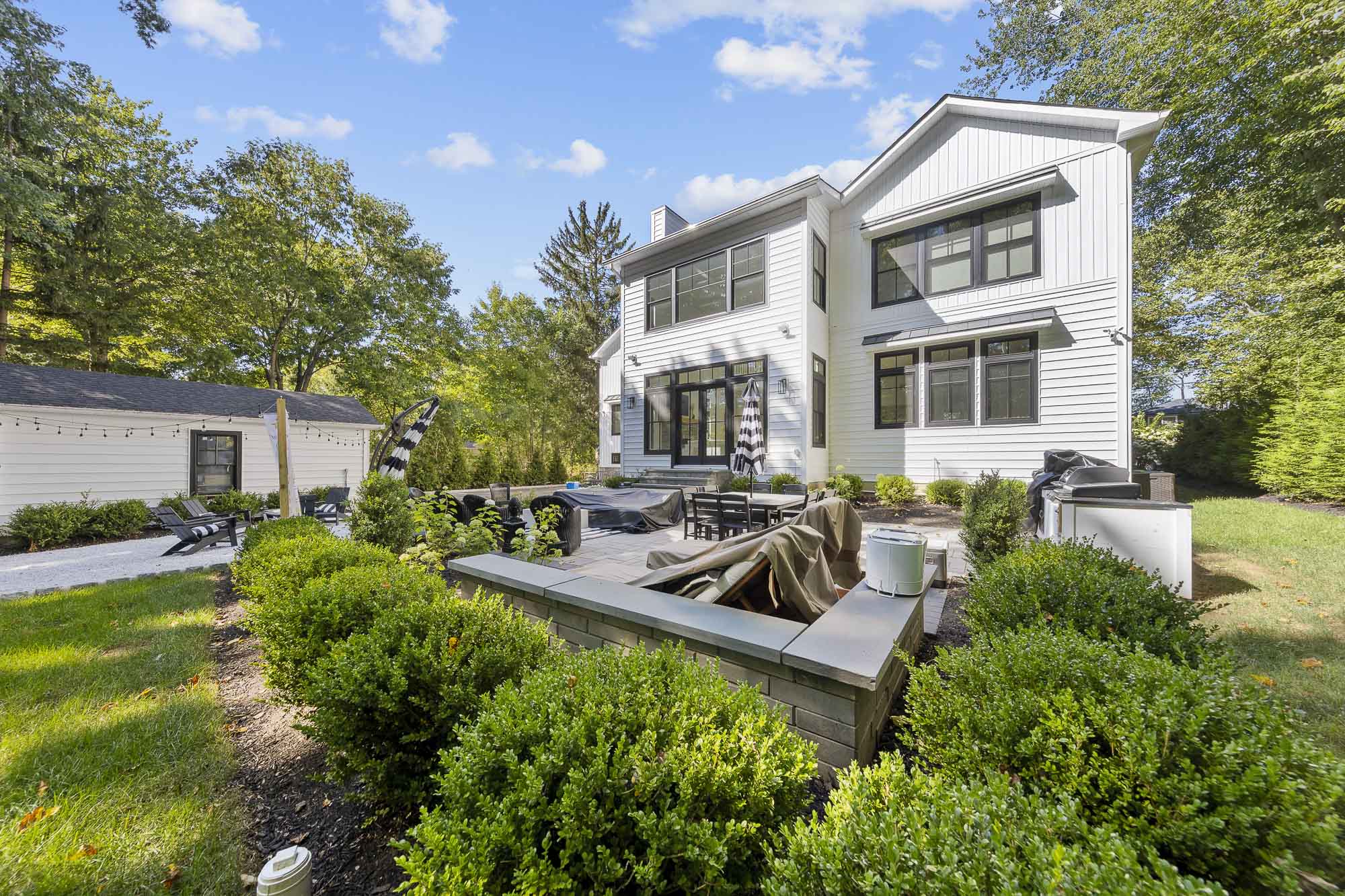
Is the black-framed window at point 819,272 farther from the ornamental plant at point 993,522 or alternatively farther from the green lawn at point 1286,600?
the green lawn at point 1286,600

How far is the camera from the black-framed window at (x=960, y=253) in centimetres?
918

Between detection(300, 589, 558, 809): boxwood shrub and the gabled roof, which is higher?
the gabled roof

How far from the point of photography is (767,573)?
2844 millimetres

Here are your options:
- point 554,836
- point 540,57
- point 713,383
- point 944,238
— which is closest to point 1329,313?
point 944,238

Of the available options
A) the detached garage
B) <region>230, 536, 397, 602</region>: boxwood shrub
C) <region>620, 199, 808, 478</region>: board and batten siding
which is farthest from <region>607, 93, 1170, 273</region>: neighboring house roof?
the detached garage

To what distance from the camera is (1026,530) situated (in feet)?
23.1

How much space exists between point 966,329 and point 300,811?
10.9 meters

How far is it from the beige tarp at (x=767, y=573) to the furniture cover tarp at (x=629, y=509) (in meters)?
5.31

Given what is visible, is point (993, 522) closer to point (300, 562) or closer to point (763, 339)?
point (300, 562)

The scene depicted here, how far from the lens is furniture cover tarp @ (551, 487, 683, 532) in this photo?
28.5ft

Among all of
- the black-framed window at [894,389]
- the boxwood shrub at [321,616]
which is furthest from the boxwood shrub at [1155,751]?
the black-framed window at [894,389]

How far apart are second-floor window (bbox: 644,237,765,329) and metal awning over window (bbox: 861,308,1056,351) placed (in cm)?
276

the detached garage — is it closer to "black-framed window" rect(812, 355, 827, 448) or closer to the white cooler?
"black-framed window" rect(812, 355, 827, 448)

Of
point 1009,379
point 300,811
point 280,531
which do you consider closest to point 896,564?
point 300,811
